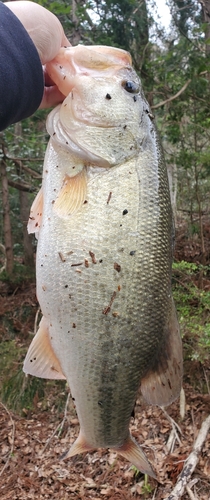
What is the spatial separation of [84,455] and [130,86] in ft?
15.0

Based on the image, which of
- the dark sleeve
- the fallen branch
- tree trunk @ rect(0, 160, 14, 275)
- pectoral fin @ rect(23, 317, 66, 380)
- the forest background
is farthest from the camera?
tree trunk @ rect(0, 160, 14, 275)

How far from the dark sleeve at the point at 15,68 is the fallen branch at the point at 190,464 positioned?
3.89 m

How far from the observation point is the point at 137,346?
1.78 metres

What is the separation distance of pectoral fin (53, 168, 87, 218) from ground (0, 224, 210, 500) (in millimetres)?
3301

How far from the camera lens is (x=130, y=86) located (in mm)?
1911

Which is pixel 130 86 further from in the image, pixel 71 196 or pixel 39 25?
pixel 71 196

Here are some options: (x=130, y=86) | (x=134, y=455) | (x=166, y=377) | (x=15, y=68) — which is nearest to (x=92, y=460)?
(x=134, y=455)

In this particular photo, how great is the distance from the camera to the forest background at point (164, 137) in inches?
221

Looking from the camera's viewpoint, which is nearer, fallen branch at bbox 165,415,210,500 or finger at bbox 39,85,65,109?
finger at bbox 39,85,65,109

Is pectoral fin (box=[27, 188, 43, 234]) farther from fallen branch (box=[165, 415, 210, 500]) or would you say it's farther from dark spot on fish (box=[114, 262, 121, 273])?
fallen branch (box=[165, 415, 210, 500])

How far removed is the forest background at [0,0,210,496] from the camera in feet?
18.4

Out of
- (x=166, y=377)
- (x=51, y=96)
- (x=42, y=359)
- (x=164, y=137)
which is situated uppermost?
(x=51, y=96)

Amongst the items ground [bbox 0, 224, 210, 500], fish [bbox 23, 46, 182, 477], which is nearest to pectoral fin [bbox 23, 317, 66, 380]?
fish [bbox 23, 46, 182, 477]

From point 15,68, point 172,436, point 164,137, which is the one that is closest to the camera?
point 15,68
